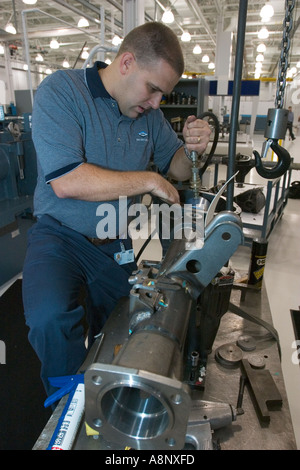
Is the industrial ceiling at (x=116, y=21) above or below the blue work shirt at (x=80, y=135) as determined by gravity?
above

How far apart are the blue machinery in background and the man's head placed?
124 cm

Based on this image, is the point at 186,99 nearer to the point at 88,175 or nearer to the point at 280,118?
the point at 88,175

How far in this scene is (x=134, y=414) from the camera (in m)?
0.53

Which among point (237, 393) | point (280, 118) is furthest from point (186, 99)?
point (237, 393)

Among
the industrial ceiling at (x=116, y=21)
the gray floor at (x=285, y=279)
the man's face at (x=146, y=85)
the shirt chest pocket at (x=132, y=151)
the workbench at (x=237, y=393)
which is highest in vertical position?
the industrial ceiling at (x=116, y=21)

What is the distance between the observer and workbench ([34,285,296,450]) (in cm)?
66

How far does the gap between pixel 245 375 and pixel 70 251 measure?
675mm

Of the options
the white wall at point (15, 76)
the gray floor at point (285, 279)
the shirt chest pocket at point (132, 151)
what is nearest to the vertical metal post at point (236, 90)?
the shirt chest pocket at point (132, 151)

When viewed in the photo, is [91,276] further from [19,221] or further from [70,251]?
[19,221]

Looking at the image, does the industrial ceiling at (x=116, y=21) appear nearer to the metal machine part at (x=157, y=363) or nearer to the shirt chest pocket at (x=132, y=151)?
the shirt chest pocket at (x=132, y=151)

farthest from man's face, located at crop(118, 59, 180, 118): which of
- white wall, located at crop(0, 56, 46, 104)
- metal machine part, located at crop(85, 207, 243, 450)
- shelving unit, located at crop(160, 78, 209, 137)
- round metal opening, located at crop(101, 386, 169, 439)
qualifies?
white wall, located at crop(0, 56, 46, 104)

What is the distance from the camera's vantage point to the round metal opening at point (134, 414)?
1.66ft

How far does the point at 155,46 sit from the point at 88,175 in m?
0.46
